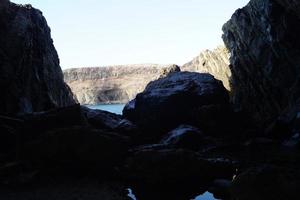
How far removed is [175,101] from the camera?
106ft

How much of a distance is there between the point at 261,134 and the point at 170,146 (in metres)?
9.21

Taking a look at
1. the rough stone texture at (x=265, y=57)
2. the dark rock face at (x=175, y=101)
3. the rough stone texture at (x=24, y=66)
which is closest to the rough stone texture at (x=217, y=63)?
the rough stone texture at (x=265, y=57)

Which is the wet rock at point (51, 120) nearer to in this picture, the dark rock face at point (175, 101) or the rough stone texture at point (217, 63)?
Answer: the dark rock face at point (175, 101)

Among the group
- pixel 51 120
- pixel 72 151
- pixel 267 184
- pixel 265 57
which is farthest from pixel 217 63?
pixel 267 184

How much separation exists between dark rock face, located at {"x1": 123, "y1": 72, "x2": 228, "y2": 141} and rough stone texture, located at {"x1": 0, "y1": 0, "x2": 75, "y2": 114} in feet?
25.2

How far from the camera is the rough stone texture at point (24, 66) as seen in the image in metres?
27.2

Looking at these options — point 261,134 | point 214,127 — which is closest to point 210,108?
point 214,127

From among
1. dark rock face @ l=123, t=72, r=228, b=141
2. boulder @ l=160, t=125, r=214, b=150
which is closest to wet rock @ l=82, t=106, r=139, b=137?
dark rock face @ l=123, t=72, r=228, b=141

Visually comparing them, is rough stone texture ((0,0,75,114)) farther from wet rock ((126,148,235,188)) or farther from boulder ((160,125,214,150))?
Result: wet rock ((126,148,235,188))

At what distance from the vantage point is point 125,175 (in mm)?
19375

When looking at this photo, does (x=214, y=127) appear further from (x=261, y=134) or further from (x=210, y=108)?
(x=261, y=134)

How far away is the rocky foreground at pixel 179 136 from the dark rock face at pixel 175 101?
80 mm

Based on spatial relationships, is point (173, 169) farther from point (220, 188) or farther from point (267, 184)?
point (267, 184)

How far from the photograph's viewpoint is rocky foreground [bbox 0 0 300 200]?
1741 centimetres
